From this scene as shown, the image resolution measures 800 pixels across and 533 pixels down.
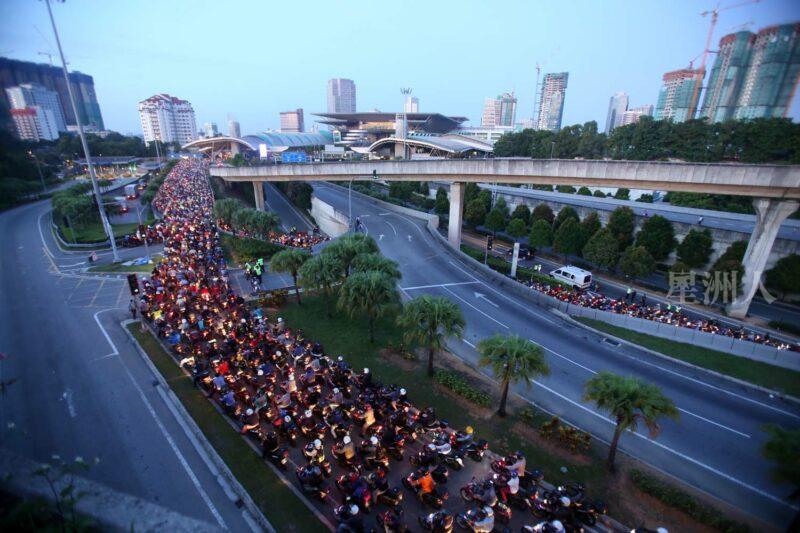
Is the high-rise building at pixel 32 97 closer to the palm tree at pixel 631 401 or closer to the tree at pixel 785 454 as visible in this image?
the palm tree at pixel 631 401

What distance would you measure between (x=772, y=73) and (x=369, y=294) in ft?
305

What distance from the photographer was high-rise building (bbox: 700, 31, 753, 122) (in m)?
95.4

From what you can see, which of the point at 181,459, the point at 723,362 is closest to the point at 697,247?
the point at 723,362

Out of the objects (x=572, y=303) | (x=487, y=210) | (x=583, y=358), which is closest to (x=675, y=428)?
(x=583, y=358)

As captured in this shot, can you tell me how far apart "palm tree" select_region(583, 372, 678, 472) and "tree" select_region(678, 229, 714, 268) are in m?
27.8

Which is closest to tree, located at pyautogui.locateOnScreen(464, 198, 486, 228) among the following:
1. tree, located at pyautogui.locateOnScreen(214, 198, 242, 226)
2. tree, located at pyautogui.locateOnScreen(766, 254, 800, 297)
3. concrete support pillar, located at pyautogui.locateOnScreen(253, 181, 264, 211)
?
tree, located at pyautogui.locateOnScreen(766, 254, 800, 297)

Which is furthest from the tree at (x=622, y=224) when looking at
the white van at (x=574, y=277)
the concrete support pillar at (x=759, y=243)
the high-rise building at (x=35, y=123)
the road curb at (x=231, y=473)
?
the high-rise building at (x=35, y=123)

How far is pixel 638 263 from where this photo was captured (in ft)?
101

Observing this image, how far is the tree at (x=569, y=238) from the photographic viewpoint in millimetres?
36125

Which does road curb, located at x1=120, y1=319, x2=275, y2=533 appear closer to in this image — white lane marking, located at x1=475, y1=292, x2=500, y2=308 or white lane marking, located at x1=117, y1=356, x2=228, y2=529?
white lane marking, located at x1=117, y1=356, x2=228, y2=529

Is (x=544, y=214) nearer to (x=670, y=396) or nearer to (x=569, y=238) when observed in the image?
(x=569, y=238)

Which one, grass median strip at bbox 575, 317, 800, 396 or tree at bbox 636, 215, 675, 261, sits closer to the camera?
grass median strip at bbox 575, 317, 800, 396

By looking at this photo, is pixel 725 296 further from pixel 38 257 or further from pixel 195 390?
pixel 38 257

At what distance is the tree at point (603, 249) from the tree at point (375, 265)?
2205 cm
